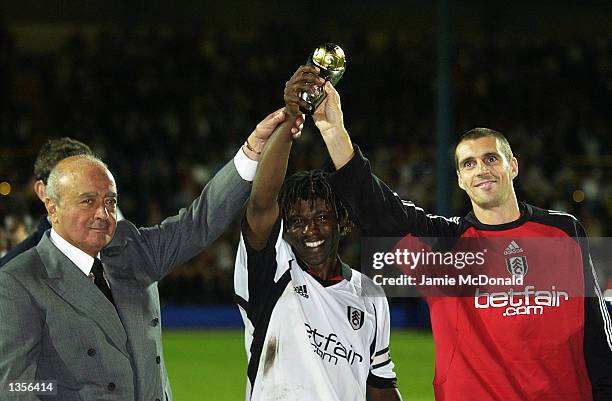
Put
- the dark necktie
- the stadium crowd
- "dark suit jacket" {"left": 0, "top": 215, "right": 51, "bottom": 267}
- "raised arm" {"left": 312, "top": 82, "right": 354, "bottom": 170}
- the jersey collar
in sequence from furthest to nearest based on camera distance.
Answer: the stadium crowd → "dark suit jacket" {"left": 0, "top": 215, "right": 51, "bottom": 267} → the jersey collar → "raised arm" {"left": 312, "top": 82, "right": 354, "bottom": 170} → the dark necktie

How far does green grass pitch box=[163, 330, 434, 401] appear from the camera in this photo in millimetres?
9469

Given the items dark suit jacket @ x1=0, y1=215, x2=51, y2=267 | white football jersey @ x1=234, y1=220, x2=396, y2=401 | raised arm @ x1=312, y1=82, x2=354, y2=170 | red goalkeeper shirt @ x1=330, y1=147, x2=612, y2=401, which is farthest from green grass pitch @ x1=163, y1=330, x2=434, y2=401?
raised arm @ x1=312, y1=82, x2=354, y2=170

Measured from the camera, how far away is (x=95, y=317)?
353cm

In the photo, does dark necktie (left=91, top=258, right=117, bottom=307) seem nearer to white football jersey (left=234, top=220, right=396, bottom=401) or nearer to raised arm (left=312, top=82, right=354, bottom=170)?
white football jersey (left=234, top=220, right=396, bottom=401)

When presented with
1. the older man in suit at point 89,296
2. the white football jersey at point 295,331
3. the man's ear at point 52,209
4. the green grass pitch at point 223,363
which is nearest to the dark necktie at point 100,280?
the older man in suit at point 89,296

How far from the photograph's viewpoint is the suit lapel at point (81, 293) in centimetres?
351

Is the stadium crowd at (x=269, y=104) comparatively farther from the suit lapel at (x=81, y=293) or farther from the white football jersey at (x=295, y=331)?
the suit lapel at (x=81, y=293)

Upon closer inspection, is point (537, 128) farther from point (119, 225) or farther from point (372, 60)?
point (119, 225)

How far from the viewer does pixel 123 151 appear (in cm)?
1839

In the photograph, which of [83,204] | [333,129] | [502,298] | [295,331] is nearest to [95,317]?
[83,204]

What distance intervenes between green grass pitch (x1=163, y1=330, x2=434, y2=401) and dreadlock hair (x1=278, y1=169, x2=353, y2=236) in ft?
17.4

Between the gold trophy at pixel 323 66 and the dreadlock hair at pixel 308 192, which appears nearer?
the gold trophy at pixel 323 66

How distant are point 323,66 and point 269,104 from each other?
16.5 m

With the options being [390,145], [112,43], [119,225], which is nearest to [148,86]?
[112,43]
